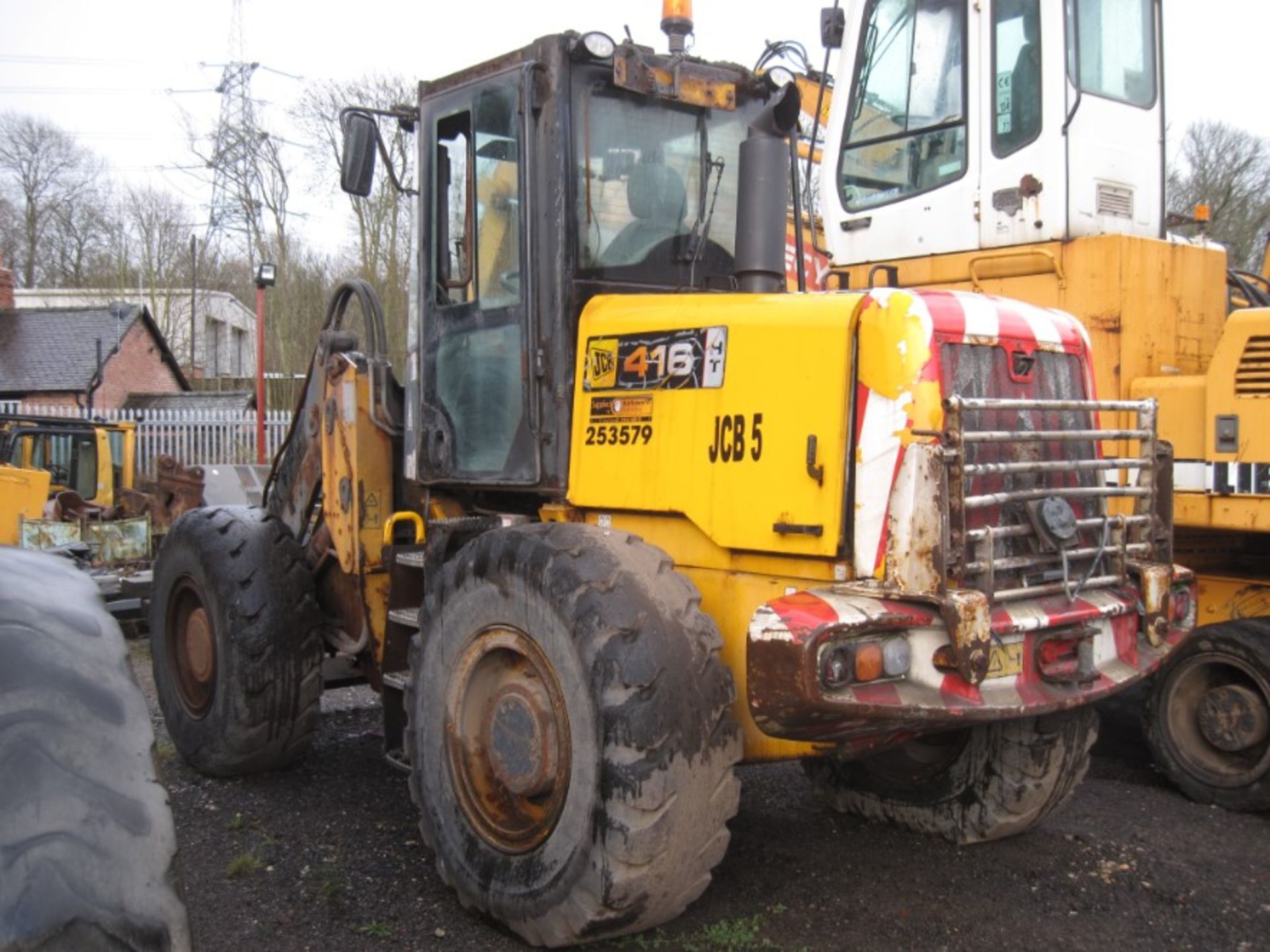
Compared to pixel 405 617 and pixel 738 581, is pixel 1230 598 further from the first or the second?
pixel 405 617

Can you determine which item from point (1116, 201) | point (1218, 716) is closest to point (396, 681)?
point (1218, 716)

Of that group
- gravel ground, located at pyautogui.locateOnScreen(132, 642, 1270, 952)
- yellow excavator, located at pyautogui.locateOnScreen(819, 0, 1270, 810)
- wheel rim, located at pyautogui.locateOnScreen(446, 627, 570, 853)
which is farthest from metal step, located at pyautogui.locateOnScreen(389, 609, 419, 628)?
yellow excavator, located at pyautogui.locateOnScreen(819, 0, 1270, 810)

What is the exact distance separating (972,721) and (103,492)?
14.3m

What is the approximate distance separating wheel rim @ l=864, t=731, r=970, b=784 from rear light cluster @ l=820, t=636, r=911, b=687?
52.9 inches

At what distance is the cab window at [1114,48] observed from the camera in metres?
5.81

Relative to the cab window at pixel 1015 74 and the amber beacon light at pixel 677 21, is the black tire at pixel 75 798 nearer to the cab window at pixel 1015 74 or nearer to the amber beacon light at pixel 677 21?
the amber beacon light at pixel 677 21

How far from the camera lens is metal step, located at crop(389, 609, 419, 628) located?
188 inches

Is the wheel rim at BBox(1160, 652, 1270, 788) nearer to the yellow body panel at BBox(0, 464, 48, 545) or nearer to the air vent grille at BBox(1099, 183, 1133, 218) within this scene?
the air vent grille at BBox(1099, 183, 1133, 218)

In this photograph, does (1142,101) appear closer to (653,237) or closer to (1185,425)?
(1185,425)

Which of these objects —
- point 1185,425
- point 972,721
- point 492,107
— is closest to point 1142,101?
A: point 1185,425

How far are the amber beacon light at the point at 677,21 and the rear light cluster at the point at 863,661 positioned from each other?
3.08 m

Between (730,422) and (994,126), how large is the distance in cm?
306

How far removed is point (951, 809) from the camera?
456 cm

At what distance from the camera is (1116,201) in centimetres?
591
